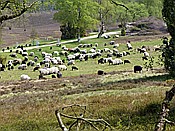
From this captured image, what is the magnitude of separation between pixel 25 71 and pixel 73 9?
34.7 meters

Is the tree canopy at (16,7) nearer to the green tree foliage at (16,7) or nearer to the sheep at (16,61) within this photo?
the green tree foliage at (16,7)

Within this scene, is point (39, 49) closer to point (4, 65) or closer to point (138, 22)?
point (4, 65)

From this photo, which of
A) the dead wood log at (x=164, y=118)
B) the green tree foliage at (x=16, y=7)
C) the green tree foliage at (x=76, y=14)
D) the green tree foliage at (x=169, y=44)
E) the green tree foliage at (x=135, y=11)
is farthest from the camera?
the green tree foliage at (x=76, y=14)

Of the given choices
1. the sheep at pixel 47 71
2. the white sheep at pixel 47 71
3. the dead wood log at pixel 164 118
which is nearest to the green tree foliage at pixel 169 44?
the dead wood log at pixel 164 118

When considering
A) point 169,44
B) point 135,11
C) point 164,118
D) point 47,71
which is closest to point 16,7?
point 135,11

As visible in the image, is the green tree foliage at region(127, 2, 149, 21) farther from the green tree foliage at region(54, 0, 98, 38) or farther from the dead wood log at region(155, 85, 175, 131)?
the green tree foliage at region(54, 0, 98, 38)

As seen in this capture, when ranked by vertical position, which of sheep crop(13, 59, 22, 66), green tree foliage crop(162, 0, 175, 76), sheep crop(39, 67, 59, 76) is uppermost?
green tree foliage crop(162, 0, 175, 76)

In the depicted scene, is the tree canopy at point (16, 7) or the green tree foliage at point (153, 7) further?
the green tree foliage at point (153, 7)

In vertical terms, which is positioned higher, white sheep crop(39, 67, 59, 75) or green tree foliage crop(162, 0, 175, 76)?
green tree foliage crop(162, 0, 175, 76)

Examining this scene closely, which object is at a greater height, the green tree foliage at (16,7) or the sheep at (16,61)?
the green tree foliage at (16,7)

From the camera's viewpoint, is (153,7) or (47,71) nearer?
(47,71)

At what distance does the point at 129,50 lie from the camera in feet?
225

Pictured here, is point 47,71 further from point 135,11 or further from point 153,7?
point 153,7

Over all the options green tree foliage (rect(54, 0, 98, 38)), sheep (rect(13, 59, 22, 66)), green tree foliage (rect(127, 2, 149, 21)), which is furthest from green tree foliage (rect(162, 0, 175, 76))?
green tree foliage (rect(54, 0, 98, 38))
